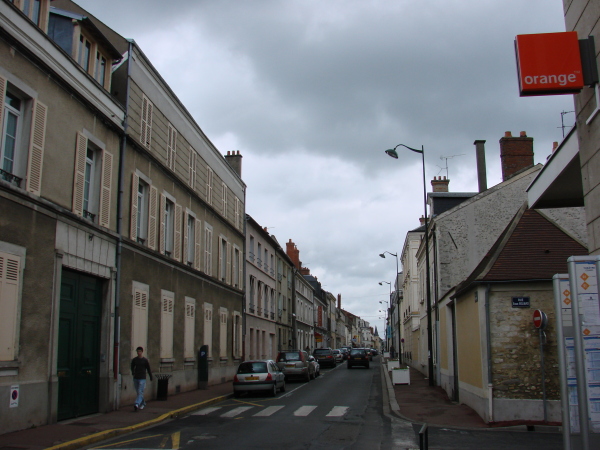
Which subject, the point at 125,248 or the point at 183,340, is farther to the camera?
the point at 183,340

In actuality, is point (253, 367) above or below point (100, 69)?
below

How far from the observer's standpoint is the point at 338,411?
16.4 meters

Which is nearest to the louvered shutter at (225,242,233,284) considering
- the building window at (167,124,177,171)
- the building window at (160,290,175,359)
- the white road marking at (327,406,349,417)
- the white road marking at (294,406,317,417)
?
the building window at (160,290,175,359)

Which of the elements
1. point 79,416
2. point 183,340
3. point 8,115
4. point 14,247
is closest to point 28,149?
point 8,115

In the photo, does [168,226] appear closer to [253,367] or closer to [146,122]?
[146,122]

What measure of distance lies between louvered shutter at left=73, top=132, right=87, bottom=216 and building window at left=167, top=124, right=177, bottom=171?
6.15 m

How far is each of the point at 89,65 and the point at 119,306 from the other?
6.45 meters

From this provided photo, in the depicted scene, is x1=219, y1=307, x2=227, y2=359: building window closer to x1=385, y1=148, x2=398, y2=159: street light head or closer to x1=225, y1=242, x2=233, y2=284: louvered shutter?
x1=225, y1=242, x2=233, y2=284: louvered shutter

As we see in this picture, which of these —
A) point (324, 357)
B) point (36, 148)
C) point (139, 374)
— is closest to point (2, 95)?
point (36, 148)

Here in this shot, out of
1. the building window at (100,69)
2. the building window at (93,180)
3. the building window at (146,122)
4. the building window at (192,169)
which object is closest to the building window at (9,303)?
the building window at (93,180)

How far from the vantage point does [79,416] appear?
45.5 feet

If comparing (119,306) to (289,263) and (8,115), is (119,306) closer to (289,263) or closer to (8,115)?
(8,115)

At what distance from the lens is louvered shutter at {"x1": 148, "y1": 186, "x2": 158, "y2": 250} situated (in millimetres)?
18578

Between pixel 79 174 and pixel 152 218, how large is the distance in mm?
4829
